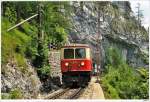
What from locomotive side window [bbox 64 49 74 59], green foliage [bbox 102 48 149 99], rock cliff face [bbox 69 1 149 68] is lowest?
green foliage [bbox 102 48 149 99]

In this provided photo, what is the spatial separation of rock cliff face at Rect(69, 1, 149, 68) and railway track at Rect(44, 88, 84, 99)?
0.92m

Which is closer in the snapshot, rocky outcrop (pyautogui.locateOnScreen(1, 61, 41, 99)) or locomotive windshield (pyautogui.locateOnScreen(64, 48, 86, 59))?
rocky outcrop (pyautogui.locateOnScreen(1, 61, 41, 99))

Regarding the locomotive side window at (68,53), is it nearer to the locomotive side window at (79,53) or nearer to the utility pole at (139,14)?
the locomotive side window at (79,53)

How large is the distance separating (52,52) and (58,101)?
4.50 ft

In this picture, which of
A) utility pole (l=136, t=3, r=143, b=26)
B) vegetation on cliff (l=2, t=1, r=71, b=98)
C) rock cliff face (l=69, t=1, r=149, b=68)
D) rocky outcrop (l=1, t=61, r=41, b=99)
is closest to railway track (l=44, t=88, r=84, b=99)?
rocky outcrop (l=1, t=61, r=41, b=99)

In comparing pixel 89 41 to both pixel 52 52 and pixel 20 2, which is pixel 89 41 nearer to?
pixel 52 52

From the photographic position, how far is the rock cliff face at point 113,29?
13.6 meters

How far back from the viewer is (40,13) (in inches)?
540

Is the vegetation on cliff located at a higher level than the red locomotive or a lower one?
higher

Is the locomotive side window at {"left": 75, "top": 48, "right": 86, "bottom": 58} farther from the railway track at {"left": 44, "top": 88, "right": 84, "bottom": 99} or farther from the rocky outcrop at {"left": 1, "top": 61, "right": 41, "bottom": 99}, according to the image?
the rocky outcrop at {"left": 1, "top": 61, "right": 41, "bottom": 99}

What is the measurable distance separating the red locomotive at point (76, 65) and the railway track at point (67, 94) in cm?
50

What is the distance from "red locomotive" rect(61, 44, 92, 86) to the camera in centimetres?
1418

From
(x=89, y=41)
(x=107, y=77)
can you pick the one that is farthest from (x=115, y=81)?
(x=89, y=41)

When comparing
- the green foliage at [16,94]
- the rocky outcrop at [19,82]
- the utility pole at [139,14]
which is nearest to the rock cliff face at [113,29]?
the utility pole at [139,14]
